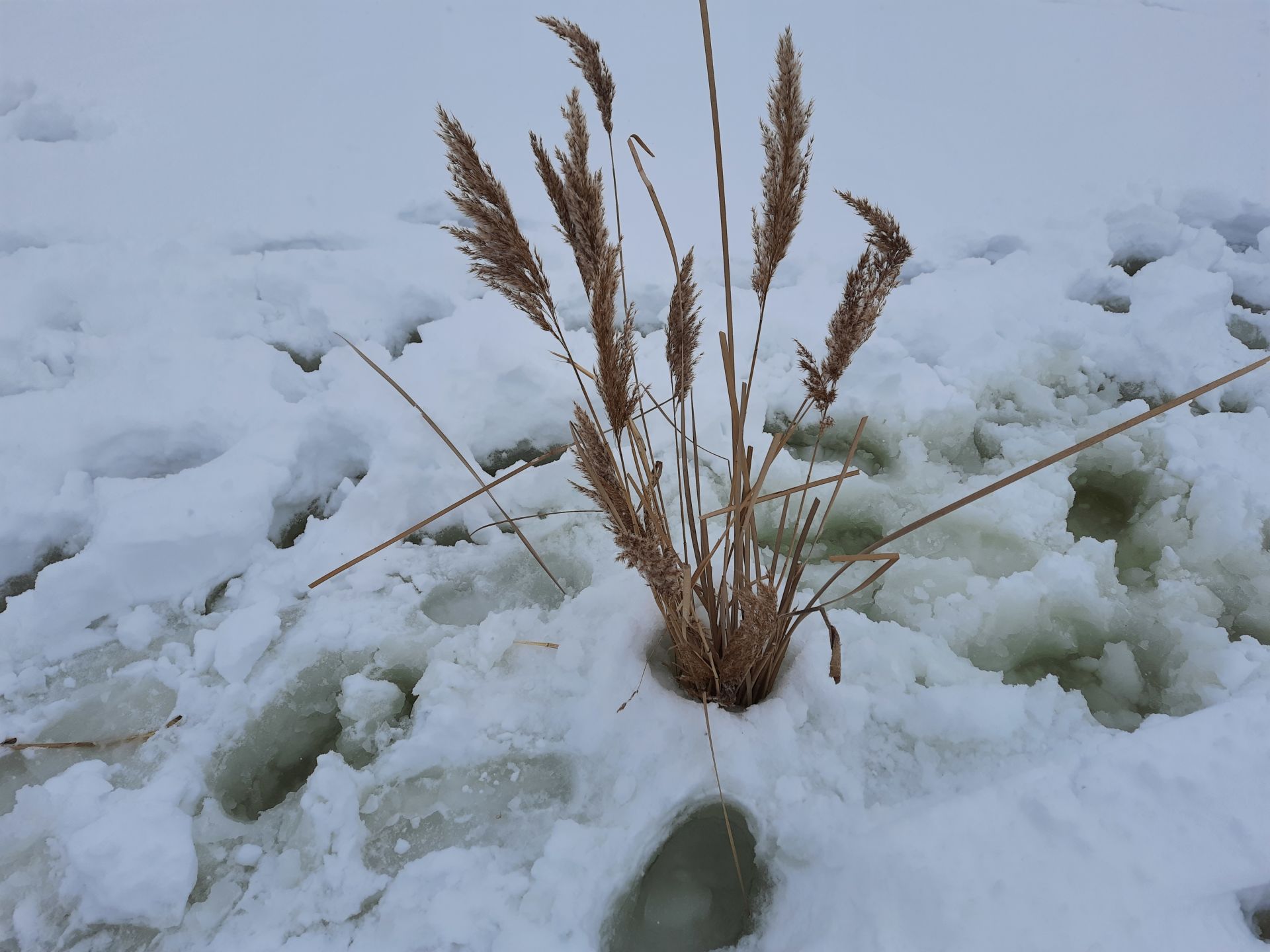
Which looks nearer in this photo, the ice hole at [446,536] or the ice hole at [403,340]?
the ice hole at [446,536]

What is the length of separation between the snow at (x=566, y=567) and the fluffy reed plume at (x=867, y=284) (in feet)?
1.77

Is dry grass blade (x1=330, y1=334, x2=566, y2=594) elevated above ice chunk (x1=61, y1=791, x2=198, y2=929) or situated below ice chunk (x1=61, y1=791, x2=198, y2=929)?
above

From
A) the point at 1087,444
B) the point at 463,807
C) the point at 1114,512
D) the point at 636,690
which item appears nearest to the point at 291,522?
the point at 463,807

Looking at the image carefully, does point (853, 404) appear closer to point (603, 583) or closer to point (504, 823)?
point (603, 583)

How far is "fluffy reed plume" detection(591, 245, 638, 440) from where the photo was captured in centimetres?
61

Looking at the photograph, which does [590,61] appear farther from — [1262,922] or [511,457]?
[1262,922]

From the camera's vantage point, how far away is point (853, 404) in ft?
5.32

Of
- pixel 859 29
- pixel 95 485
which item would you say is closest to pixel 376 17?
pixel 859 29

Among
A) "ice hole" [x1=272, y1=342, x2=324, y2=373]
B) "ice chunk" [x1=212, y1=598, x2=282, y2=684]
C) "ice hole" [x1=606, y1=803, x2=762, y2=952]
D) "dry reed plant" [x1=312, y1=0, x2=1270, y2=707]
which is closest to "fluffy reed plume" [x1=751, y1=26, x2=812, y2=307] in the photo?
"dry reed plant" [x1=312, y1=0, x2=1270, y2=707]

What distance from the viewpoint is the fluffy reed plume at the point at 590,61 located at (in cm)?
67

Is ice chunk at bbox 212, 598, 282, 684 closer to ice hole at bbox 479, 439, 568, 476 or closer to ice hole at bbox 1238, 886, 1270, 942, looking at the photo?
ice hole at bbox 479, 439, 568, 476

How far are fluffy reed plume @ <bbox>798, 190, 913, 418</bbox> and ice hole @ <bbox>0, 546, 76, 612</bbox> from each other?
1.41m

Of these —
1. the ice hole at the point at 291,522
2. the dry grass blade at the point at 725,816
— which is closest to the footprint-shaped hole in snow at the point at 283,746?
the ice hole at the point at 291,522

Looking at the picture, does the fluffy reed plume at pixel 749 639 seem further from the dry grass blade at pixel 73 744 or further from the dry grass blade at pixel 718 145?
the dry grass blade at pixel 73 744
